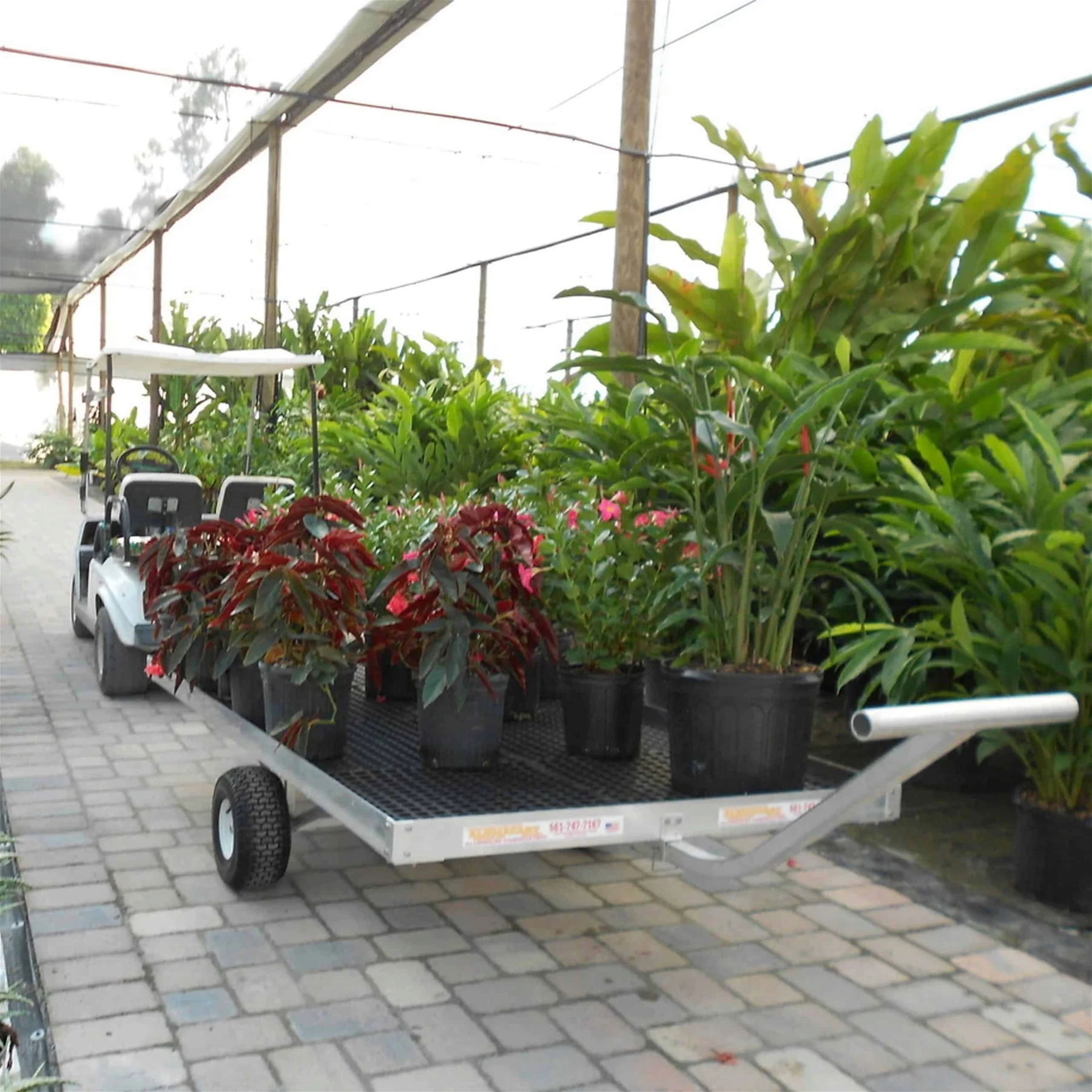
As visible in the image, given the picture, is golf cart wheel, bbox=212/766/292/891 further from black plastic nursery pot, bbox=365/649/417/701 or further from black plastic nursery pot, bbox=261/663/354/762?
black plastic nursery pot, bbox=365/649/417/701

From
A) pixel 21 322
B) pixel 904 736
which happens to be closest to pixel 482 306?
pixel 904 736

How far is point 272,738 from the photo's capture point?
3.67 meters

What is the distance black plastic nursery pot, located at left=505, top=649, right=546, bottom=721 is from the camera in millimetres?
4137

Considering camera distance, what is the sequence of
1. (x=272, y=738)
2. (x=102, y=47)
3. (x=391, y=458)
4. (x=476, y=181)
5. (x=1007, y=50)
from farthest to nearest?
(x=476, y=181), (x=102, y=47), (x=391, y=458), (x=1007, y=50), (x=272, y=738)

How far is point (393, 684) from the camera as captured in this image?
4414 mm

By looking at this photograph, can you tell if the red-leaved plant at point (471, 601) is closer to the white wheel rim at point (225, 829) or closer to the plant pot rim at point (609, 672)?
the plant pot rim at point (609, 672)

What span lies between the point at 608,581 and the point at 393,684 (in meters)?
1.13

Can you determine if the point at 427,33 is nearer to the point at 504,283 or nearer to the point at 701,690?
the point at 504,283

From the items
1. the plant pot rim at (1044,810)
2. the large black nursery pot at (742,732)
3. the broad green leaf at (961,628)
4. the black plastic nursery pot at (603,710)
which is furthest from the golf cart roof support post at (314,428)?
the plant pot rim at (1044,810)

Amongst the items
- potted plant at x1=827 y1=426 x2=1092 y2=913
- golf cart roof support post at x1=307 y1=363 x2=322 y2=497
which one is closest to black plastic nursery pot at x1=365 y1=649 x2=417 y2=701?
potted plant at x1=827 y1=426 x2=1092 y2=913

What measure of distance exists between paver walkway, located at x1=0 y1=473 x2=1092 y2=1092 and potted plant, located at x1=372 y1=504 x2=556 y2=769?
569 mm

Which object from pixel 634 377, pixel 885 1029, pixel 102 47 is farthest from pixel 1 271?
pixel 885 1029

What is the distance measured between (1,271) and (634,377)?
1818cm

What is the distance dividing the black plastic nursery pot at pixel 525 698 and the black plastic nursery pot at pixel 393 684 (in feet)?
1.30
